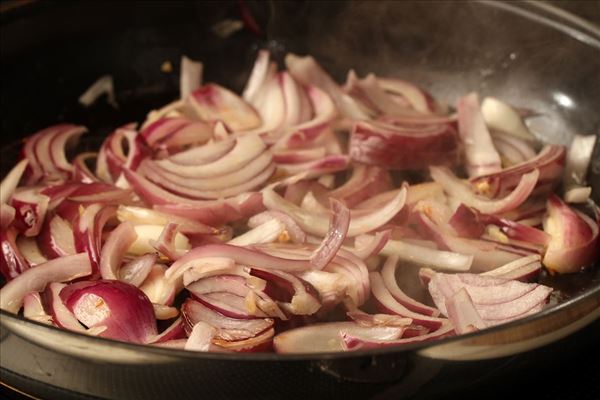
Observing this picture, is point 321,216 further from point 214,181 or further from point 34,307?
point 34,307

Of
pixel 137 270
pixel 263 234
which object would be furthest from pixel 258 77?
pixel 137 270

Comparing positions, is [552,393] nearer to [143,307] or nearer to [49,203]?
[143,307]

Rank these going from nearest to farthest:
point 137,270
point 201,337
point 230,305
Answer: point 201,337 < point 230,305 < point 137,270

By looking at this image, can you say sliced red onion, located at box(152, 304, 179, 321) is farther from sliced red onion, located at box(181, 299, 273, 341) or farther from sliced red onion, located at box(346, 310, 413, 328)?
sliced red onion, located at box(346, 310, 413, 328)

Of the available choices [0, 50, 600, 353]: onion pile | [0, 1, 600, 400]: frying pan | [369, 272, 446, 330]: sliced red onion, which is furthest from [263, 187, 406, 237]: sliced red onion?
[0, 1, 600, 400]: frying pan

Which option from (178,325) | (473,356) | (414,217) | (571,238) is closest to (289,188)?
(414,217)

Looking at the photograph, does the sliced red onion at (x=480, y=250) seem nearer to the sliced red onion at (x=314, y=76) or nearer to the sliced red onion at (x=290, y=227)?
the sliced red onion at (x=290, y=227)

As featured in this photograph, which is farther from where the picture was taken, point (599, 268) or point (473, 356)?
point (599, 268)
